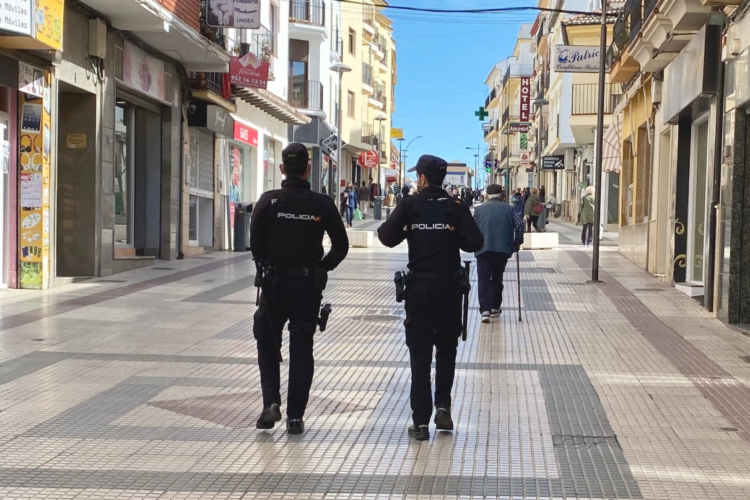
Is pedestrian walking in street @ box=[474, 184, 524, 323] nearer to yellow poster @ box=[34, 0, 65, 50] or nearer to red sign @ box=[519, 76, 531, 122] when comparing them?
yellow poster @ box=[34, 0, 65, 50]

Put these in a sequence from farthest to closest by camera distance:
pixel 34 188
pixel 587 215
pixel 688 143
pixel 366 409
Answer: pixel 587 215 → pixel 688 143 → pixel 34 188 → pixel 366 409

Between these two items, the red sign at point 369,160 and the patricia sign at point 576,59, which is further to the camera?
the red sign at point 369,160

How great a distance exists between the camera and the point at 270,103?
90.3 ft

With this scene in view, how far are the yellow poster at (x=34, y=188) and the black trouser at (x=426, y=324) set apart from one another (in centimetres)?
955

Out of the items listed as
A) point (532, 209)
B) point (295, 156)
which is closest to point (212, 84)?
point (532, 209)

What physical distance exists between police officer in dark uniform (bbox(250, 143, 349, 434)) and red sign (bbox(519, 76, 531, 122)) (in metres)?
61.2

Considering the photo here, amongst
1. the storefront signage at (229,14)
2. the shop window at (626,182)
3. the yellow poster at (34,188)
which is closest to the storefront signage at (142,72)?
the storefront signage at (229,14)

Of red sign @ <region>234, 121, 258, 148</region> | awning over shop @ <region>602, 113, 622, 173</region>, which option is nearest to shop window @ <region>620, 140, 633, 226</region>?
awning over shop @ <region>602, 113, 622, 173</region>

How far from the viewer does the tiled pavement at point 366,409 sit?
17.1ft

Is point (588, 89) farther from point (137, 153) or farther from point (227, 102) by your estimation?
point (137, 153)

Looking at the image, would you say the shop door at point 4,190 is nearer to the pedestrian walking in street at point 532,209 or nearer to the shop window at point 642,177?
the shop window at point 642,177

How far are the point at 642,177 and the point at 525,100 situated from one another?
46.4 m

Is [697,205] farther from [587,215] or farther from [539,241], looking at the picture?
[587,215]

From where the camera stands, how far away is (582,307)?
13609mm
